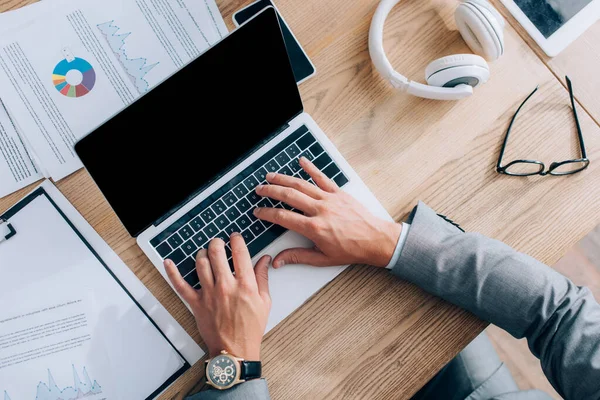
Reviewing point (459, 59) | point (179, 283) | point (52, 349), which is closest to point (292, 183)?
point (179, 283)

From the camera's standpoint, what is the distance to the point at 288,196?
82cm

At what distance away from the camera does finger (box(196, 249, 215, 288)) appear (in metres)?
0.79

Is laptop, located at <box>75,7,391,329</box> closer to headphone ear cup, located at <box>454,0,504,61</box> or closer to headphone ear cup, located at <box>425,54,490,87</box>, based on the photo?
headphone ear cup, located at <box>425,54,490,87</box>

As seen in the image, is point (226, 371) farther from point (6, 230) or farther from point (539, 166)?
point (539, 166)

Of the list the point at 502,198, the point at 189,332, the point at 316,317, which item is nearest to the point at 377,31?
the point at 502,198

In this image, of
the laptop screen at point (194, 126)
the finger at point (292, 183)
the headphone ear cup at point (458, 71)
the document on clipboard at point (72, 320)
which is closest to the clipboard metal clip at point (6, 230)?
the document on clipboard at point (72, 320)

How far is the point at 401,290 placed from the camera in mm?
855

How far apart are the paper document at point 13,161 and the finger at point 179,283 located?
0.27 m

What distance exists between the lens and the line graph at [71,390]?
78 cm

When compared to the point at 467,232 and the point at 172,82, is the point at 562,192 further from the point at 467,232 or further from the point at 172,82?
the point at 172,82

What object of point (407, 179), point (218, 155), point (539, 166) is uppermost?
point (218, 155)

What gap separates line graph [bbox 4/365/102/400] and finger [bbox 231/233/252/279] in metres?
0.28

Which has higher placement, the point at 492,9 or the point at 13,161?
the point at 13,161

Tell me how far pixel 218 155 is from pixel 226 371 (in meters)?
0.33
